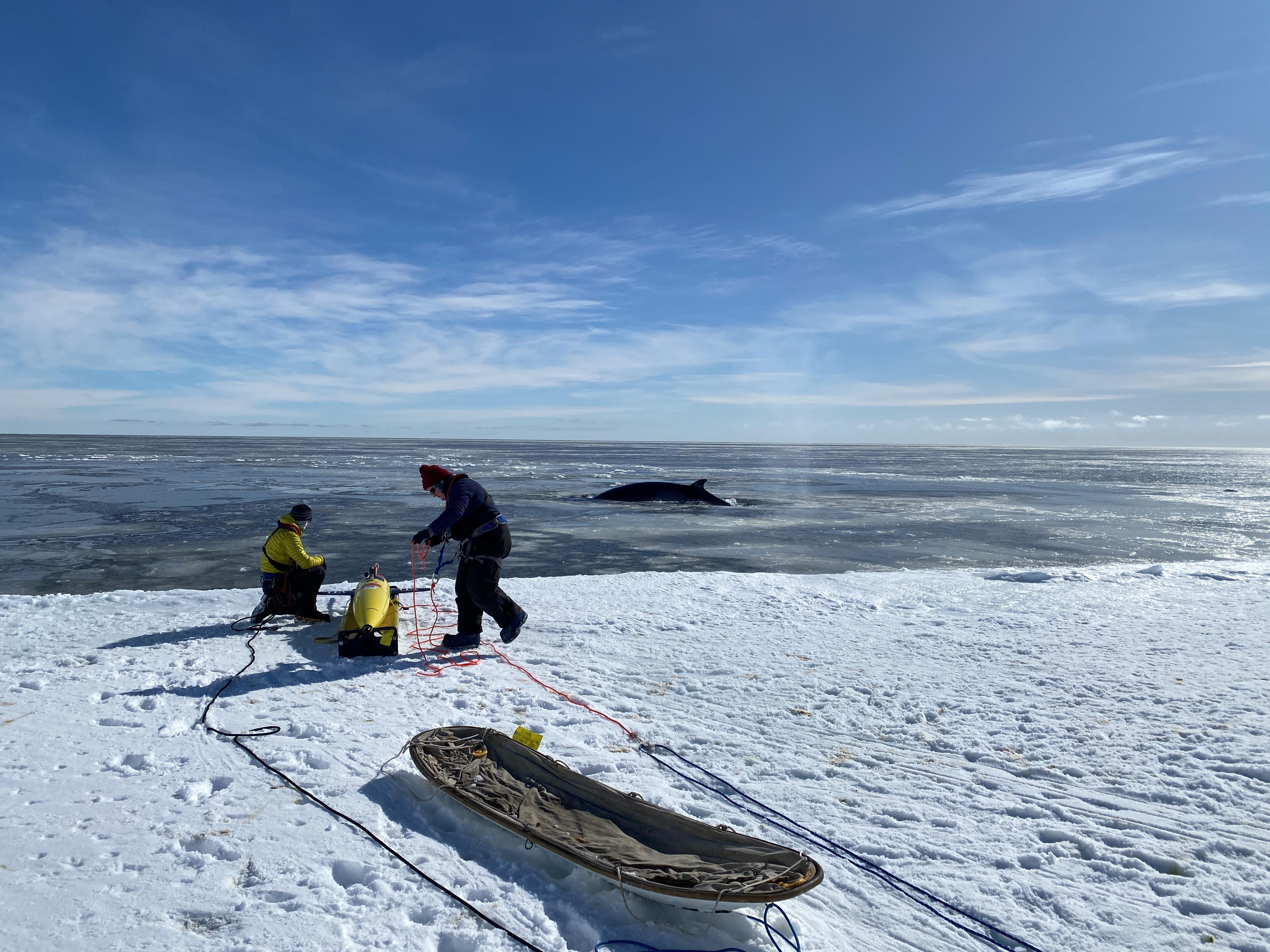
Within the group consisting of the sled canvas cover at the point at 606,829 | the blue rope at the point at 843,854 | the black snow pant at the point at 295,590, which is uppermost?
the black snow pant at the point at 295,590

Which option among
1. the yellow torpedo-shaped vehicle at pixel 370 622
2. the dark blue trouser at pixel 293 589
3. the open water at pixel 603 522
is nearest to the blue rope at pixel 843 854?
the yellow torpedo-shaped vehicle at pixel 370 622

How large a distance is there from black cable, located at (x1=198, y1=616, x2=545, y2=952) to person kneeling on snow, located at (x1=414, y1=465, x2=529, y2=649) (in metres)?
2.10

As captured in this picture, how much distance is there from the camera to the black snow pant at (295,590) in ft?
27.2

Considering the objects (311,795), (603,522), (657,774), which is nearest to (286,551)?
(311,795)

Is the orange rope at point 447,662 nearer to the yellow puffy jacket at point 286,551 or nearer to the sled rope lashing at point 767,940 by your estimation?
the yellow puffy jacket at point 286,551

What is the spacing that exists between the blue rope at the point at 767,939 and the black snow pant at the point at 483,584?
4414mm

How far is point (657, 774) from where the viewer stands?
197 inches

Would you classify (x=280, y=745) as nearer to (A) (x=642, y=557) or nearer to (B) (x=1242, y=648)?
(B) (x=1242, y=648)

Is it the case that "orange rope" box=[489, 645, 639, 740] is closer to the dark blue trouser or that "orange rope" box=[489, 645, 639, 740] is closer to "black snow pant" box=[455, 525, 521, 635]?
"black snow pant" box=[455, 525, 521, 635]

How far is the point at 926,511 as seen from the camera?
87.2 ft

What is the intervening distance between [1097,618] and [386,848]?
30.6ft

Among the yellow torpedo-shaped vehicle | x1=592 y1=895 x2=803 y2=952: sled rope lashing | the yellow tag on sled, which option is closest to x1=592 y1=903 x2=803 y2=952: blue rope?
x1=592 y1=895 x2=803 y2=952: sled rope lashing

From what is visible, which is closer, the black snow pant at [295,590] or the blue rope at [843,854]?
the blue rope at [843,854]

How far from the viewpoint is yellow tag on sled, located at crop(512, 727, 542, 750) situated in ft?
16.3
